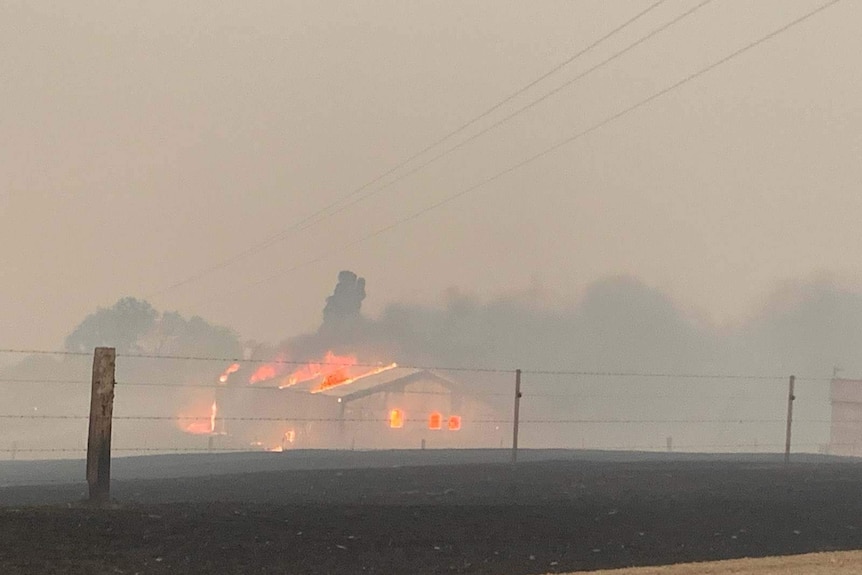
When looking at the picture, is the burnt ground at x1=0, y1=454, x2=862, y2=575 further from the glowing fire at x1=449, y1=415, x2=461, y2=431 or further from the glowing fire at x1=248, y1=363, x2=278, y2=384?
the glowing fire at x1=248, y1=363, x2=278, y2=384

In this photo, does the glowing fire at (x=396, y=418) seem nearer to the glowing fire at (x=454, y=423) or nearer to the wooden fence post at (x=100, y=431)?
the glowing fire at (x=454, y=423)

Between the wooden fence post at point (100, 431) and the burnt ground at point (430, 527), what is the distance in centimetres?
40

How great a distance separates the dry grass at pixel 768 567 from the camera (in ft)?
38.7

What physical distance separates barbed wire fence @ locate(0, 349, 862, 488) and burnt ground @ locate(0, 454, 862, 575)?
2736 centimetres

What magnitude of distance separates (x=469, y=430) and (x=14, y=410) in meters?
118

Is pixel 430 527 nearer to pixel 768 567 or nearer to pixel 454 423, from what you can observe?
pixel 768 567

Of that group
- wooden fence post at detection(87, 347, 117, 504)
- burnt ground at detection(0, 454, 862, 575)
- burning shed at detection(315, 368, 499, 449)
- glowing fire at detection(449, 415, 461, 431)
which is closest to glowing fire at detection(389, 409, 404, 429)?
burning shed at detection(315, 368, 499, 449)

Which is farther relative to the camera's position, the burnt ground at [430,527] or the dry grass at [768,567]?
the burnt ground at [430,527]

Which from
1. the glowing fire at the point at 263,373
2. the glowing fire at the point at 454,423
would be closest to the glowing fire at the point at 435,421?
the glowing fire at the point at 454,423

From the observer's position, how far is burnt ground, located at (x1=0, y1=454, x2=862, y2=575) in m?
12.3

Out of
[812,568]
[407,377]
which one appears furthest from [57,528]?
[407,377]

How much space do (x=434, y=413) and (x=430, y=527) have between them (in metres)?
74.7

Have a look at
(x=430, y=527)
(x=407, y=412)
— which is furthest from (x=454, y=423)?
(x=430, y=527)

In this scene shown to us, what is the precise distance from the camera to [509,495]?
66.7 ft
